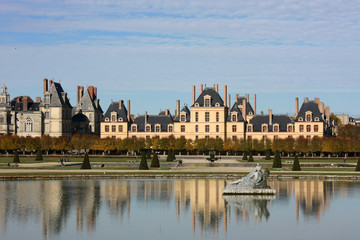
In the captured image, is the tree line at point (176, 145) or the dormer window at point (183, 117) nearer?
the tree line at point (176, 145)

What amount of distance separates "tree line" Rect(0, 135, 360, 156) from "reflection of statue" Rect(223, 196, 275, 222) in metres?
42.4

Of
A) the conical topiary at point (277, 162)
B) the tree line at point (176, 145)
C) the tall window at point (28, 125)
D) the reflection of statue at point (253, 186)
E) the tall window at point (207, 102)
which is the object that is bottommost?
the reflection of statue at point (253, 186)

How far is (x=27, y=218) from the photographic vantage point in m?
22.0

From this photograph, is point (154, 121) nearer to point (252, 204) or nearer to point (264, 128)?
point (264, 128)

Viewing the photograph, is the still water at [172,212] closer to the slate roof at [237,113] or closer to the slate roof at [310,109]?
the slate roof at [310,109]

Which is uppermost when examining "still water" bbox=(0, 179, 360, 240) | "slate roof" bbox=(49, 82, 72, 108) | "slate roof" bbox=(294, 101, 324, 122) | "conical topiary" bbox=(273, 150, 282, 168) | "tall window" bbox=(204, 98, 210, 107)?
→ "slate roof" bbox=(49, 82, 72, 108)

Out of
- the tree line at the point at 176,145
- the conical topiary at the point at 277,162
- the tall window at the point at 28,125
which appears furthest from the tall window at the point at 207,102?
the conical topiary at the point at 277,162

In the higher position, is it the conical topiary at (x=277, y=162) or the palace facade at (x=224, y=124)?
the palace facade at (x=224, y=124)

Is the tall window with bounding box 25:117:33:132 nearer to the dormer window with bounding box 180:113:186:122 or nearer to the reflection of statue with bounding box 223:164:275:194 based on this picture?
the dormer window with bounding box 180:113:186:122

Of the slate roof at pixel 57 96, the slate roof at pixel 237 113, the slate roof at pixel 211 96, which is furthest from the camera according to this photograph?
the slate roof at pixel 57 96

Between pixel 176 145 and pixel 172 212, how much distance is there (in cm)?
4953

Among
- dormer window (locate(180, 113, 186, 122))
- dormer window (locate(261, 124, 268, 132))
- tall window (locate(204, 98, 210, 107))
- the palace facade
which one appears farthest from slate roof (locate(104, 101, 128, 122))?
dormer window (locate(261, 124, 268, 132))

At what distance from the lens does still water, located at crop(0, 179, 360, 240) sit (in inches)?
772

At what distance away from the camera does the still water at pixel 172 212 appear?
19609 mm
